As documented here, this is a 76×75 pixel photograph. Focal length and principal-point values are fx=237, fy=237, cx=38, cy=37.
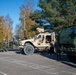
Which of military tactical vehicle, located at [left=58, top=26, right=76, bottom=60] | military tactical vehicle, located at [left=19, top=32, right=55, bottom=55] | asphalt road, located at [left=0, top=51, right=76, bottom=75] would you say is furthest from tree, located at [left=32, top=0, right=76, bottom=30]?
asphalt road, located at [left=0, top=51, right=76, bottom=75]

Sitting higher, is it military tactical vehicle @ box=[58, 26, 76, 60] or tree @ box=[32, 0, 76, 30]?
tree @ box=[32, 0, 76, 30]

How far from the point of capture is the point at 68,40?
16281 mm

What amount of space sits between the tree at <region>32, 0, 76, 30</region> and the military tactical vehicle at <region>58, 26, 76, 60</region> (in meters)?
10.4

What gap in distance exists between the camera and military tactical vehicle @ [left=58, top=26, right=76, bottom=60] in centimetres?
1571

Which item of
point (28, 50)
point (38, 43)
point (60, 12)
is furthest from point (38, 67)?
point (60, 12)

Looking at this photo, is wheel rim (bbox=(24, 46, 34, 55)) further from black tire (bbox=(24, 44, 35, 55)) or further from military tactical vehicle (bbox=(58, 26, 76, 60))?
military tactical vehicle (bbox=(58, 26, 76, 60))

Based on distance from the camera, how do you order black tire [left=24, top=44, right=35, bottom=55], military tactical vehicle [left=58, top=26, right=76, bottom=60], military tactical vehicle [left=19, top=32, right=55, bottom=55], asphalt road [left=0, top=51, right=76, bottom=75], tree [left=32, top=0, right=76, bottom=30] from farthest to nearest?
1. tree [left=32, top=0, right=76, bottom=30]
2. military tactical vehicle [left=19, top=32, right=55, bottom=55]
3. black tire [left=24, top=44, right=35, bottom=55]
4. military tactical vehicle [left=58, top=26, right=76, bottom=60]
5. asphalt road [left=0, top=51, right=76, bottom=75]

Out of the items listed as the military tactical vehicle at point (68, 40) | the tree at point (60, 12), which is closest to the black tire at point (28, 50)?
the tree at point (60, 12)

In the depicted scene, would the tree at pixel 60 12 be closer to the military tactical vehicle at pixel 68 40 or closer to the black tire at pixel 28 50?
the black tire at pixel 28 50

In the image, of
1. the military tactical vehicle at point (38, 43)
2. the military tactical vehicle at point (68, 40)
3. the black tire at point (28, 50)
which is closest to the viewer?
the military tactical vehicle at point (68, 40)

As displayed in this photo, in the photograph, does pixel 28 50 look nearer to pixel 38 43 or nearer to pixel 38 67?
pixel 38 43

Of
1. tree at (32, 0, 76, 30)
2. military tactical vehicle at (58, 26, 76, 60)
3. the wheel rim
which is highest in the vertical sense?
tree at (32, 0, 76, 30)

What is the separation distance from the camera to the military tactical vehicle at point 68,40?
619 inches

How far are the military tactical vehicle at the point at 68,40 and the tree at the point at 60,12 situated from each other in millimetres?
10380
